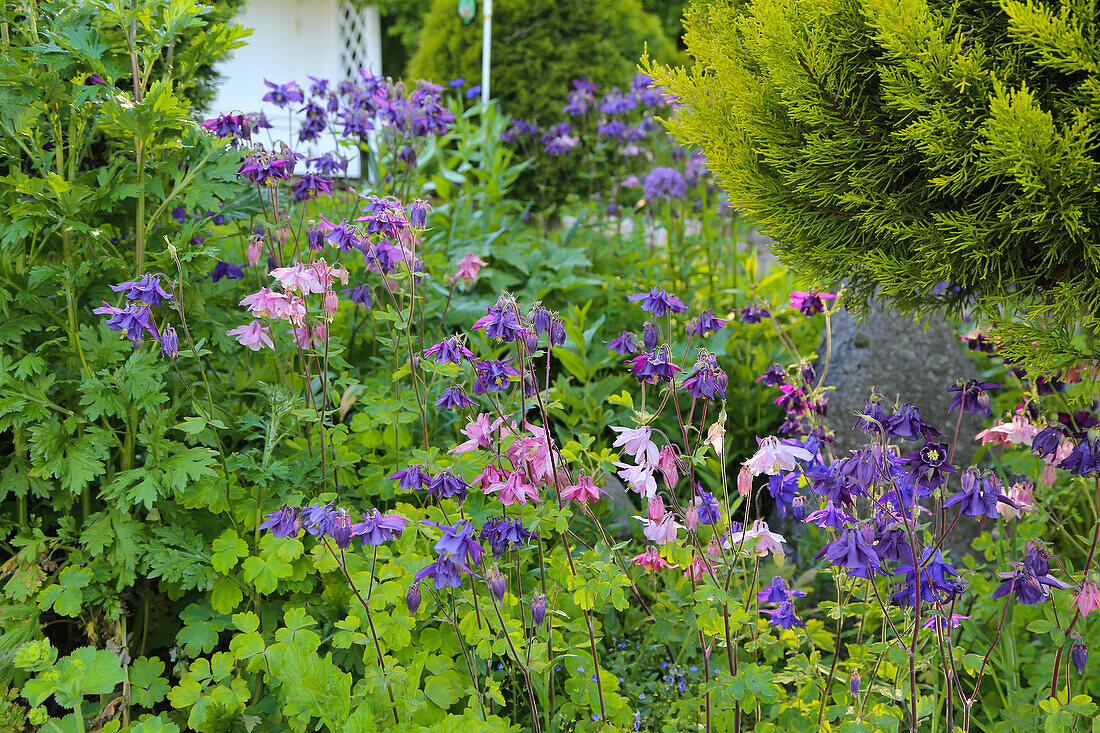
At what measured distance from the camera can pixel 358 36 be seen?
543 inches

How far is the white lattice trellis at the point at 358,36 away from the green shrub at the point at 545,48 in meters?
7.64

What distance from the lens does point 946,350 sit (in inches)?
141

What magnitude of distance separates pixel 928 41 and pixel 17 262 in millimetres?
2435

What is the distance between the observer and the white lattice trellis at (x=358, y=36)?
13.4m

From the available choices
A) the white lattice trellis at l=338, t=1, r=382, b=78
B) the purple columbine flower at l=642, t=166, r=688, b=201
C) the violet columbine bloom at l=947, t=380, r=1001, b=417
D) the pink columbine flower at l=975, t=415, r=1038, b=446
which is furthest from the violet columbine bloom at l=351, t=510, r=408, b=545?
the white lattice trellis at l=338, t=1, r=382, b=78

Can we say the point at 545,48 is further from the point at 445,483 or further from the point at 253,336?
the point at 445,483

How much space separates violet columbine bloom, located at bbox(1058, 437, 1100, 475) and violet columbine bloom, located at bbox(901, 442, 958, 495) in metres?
0.30

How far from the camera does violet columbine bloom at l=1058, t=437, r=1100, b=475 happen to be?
1818 millimetres

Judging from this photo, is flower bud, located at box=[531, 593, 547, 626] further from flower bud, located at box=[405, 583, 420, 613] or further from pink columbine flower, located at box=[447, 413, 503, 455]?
pink columbine flower, located at box=[447, 413, 503, 455]

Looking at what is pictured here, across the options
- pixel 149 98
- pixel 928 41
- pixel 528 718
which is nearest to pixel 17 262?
pixel 149 98

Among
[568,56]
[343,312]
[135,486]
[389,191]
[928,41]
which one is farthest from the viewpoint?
[568,56]

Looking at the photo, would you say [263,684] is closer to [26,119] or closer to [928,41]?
[26,119]

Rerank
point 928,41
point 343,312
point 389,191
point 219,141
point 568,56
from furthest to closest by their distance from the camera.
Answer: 1. point 568,56
2. point 389,191
3. point 343,312
4. point 219,141
5. point 928,41

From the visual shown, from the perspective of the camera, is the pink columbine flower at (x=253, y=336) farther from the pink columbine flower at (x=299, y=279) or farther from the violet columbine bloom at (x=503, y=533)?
the violet columbine bloom at (x=503, y=533)
